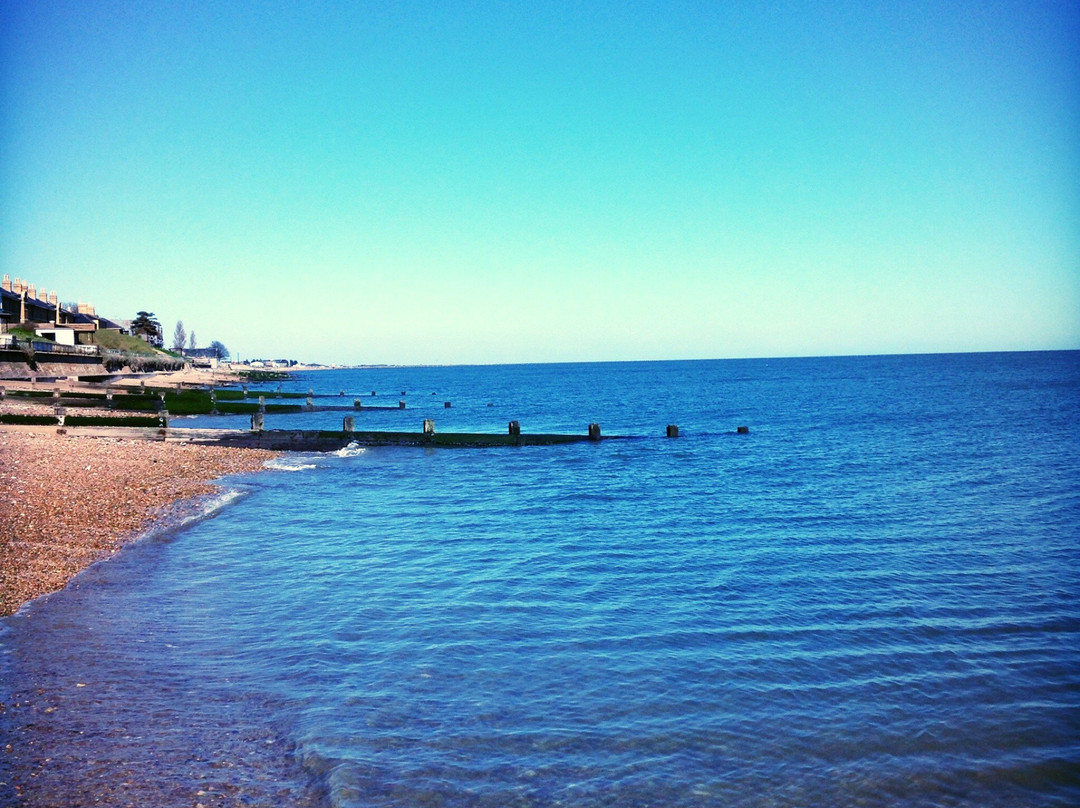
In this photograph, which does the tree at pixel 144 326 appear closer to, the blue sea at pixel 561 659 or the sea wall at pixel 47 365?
the sea wall at pixel 47 365

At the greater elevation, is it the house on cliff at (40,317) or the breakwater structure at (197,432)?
the house on cliff at (40,317)

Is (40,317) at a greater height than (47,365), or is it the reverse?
(40,317)

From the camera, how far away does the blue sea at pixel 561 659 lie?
24.9 ft

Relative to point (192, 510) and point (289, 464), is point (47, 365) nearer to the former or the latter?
point (289, 464)

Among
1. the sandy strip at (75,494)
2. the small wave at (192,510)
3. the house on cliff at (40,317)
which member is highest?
the house on cliff at (40,317)

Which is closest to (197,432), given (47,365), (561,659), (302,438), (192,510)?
(302,438)

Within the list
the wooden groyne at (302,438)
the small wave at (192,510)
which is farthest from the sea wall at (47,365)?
the small wave at (192,510)

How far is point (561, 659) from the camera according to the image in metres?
10.8

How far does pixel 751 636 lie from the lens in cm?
1190

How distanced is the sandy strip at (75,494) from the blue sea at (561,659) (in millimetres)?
759

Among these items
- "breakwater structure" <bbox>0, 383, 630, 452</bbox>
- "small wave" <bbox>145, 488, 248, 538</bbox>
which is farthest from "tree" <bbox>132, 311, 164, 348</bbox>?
"small wave" <bbox>145, 488, 248, 538</bbox>

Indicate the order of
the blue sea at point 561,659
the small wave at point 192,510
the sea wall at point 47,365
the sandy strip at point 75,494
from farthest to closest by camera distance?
the sea wall at point 47,365 → the small wave at point 192,510 → the sandy strip at point 75,494 → the blue sea at point 561,659

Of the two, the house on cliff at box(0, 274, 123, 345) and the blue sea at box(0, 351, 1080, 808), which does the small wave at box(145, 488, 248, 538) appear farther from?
the house on cliff at box(0, 274, 123, 345)

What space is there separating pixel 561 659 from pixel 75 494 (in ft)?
52.6
